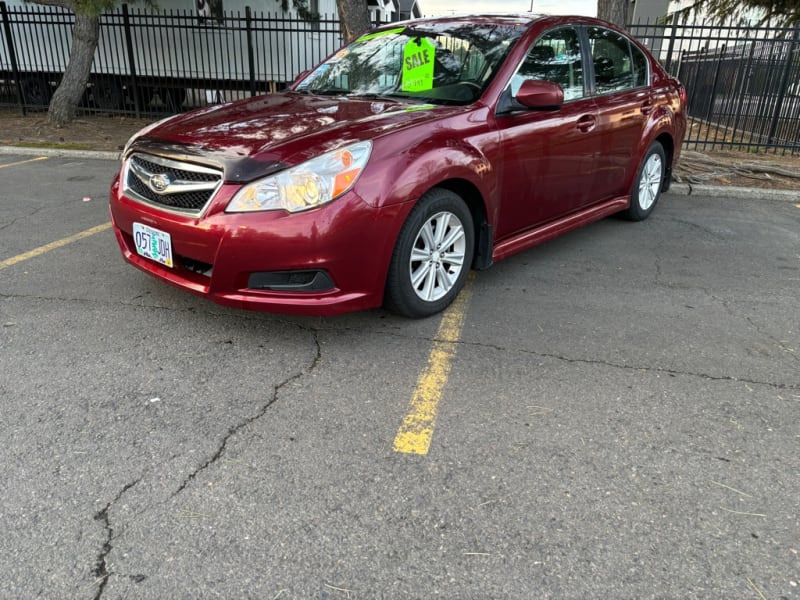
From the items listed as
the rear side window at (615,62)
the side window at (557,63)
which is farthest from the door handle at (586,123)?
the rear side window at (615,62)

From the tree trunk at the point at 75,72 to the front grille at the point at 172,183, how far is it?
8.74m

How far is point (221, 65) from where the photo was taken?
44.4ft

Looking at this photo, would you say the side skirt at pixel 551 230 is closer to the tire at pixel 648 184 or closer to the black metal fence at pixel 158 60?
the tire at pixel 648 184

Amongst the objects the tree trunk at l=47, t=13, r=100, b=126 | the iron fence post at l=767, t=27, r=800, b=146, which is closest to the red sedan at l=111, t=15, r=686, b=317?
the iron fence post at l=767, t=27, r=800, b=146

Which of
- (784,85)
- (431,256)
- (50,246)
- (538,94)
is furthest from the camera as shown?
(784,85)

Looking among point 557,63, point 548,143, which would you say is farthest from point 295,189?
point 557,63

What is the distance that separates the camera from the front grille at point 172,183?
9.89 feet

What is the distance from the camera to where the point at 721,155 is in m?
8.95

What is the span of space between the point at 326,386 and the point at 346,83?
2422 millimetres

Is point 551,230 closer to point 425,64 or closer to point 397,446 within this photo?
point 425,64

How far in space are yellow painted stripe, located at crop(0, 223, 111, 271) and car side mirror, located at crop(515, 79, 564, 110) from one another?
11.8 ft

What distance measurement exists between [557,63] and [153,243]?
2.91 meters

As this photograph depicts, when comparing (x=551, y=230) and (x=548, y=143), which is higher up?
(x=548, y=143)

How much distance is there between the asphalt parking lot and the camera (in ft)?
6.18
